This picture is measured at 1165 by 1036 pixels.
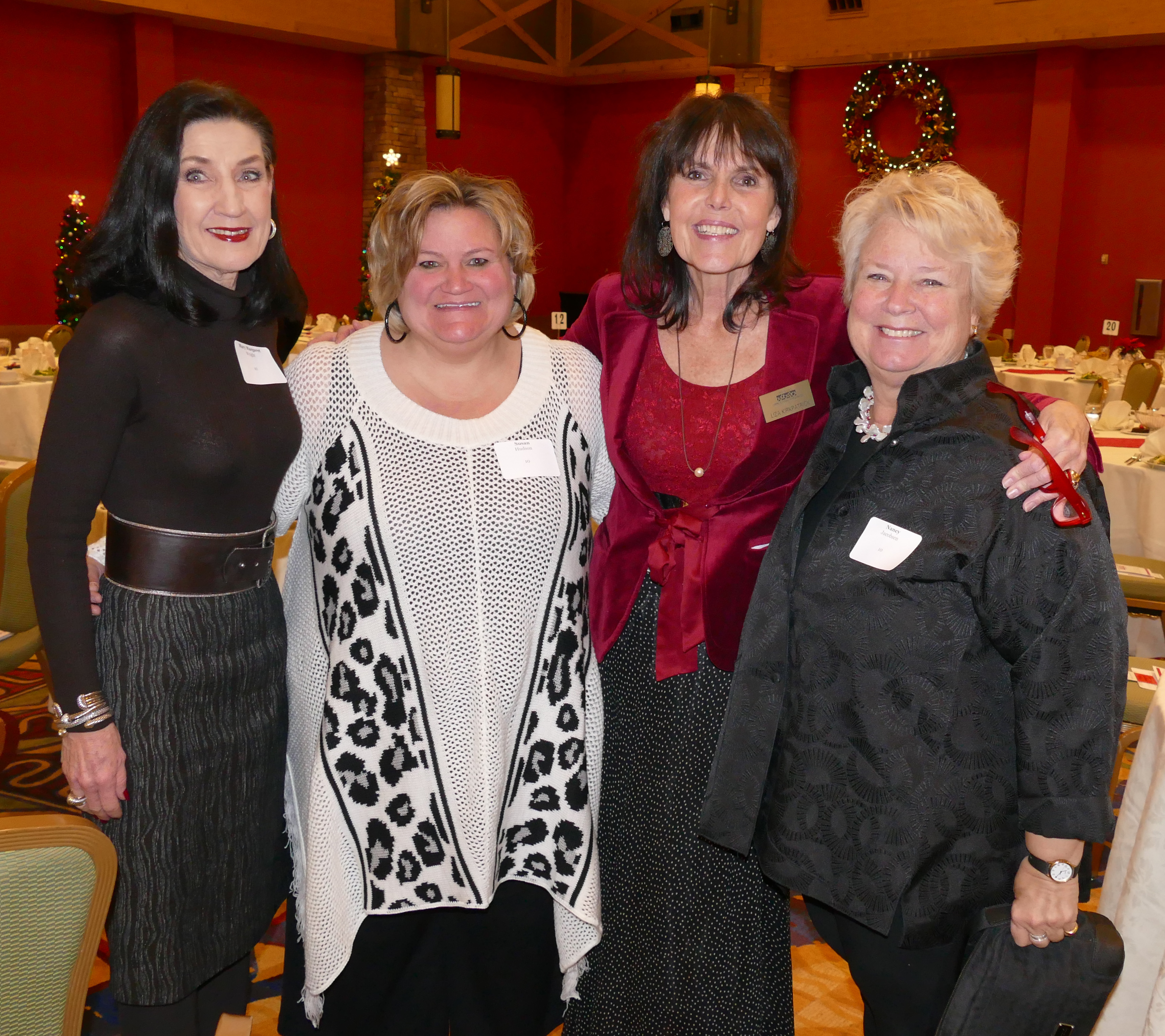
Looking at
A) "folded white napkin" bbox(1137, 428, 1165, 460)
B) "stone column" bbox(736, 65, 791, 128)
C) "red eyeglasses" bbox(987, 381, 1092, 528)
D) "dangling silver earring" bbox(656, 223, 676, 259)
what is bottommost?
"folded white napkin" bbox(1137, 428, 1165, 460)

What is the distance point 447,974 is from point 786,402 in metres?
1.28

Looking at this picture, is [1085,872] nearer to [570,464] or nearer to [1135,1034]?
[1135,1034]

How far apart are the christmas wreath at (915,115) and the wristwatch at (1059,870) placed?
9.90 metres

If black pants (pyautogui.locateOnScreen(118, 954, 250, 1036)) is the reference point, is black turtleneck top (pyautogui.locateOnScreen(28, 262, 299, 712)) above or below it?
above

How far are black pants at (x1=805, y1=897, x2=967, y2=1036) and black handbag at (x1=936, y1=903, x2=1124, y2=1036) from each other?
11 centimetres

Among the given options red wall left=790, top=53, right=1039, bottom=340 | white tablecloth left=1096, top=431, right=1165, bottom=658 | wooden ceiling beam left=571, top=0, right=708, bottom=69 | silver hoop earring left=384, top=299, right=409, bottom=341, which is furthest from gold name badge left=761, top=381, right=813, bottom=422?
wooden ceiling beam left=571, top=0, right=708, bottom=69

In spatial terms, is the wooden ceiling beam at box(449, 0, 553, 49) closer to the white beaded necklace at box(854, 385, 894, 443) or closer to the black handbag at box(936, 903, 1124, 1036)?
the white beaded necklace at box(854, 385, 894, 443)

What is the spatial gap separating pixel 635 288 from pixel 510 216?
355mm

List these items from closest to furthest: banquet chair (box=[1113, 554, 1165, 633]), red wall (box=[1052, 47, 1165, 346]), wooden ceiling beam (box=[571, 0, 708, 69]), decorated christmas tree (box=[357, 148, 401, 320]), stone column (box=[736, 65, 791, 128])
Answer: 1. banquet chair (box=[1113, 554, 1165, 633])
2. decorated christmas tree (box=[357, 148, 401, 320])
3. red wall (box=[1052, 47, 1165, 346])
4. stone column (box=[736, 65, 791, 128])
5. wooden ceiling beam (box=[571, 0, 708, 69])

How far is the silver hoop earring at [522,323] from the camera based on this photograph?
1997 millimetres

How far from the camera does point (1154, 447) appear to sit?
14.1ft

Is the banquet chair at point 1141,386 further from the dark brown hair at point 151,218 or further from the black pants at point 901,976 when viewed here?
the dark brown hair at point 151,218

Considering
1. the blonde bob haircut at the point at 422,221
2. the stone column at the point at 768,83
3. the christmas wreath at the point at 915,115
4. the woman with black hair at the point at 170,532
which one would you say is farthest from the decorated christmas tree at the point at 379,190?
the woman with black hair at the point at 170,532

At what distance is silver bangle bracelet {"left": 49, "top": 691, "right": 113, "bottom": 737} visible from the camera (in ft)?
5.54
